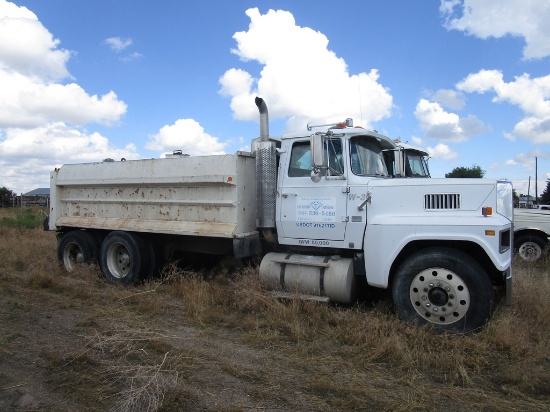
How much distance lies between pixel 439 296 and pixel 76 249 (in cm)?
734

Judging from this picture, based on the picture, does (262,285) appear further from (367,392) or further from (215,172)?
(367,392)

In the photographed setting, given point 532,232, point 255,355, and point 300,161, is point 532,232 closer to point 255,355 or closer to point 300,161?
point 300,161

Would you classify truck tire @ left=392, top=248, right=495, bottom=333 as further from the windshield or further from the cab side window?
the cab side window

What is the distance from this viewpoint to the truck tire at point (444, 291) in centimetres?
505

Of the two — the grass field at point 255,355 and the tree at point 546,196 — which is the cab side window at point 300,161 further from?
the tree at point 546,196

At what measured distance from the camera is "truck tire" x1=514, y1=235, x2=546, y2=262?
10367 millimetres

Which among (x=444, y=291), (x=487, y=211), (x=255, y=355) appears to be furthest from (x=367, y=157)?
(x=255, y=355)

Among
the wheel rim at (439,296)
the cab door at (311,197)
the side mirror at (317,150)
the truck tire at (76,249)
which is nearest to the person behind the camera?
the wheel rim at (439,296)

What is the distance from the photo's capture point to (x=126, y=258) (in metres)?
8.30

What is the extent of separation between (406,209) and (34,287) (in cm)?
649

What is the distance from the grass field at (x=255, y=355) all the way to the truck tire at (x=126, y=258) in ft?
2.96

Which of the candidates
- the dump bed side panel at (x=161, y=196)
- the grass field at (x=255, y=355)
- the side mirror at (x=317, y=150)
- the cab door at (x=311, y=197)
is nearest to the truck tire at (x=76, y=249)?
the dump bed side panel at (x=161, y=196)

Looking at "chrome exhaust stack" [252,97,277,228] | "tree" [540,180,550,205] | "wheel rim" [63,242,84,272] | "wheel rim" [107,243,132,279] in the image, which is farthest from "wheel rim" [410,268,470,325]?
"tree" [540,180,550,205]

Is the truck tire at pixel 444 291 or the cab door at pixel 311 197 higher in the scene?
the cab door at pixel 311 197
